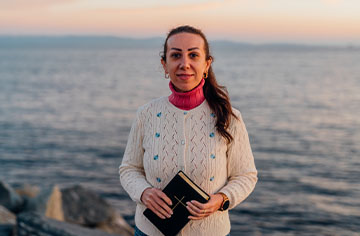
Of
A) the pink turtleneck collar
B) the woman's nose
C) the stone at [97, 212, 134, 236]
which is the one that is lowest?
the stone at [97, 212, 134, 236]

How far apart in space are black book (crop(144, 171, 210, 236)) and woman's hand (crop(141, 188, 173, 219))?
0.09 ft

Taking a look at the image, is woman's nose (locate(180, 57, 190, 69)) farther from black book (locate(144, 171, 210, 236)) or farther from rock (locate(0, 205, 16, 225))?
rock (locate(0, 205, 16, 225))

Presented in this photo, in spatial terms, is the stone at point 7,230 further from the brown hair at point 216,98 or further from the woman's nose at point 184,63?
the woman's nose at point 184,63

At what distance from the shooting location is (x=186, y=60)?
2537mm

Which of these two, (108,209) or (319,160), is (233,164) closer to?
(108,209)

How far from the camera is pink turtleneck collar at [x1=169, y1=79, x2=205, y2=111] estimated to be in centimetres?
262

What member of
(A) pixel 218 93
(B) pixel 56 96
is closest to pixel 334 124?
(A) pixel 218 93

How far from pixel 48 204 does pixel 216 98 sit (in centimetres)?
625

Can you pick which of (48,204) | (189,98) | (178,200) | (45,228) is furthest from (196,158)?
(48,204)

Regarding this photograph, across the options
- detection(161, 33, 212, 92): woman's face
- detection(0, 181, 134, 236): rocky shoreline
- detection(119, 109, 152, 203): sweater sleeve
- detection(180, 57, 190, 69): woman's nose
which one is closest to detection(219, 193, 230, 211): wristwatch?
detection(119, 109, 152, 203): sweater sleeve

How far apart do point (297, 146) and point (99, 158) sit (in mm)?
7856

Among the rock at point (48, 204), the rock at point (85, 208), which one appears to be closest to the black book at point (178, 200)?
the rock at point (48, 204)

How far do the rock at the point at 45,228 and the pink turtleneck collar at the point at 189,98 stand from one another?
9.43 feet

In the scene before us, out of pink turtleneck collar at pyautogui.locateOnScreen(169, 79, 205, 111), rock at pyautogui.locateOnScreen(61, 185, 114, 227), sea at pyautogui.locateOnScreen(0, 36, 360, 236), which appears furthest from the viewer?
sea at pyautogui.locateOnScreen(0, 36, 360, 236)
